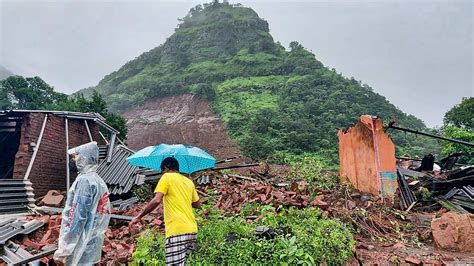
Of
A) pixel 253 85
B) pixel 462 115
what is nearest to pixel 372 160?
pixel 462 115

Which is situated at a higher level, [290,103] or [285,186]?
[290,103]

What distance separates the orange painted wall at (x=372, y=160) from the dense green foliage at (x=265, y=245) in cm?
338

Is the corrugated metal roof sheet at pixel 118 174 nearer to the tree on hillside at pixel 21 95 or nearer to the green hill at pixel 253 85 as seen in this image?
Result: the green hill at pixel 253 85

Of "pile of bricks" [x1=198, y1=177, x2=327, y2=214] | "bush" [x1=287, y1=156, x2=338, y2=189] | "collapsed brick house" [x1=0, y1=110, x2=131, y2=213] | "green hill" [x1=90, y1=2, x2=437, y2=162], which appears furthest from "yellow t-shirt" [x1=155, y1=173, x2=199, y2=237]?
Answer: "green hill" [x1=90, y1=2, x2=437, y2=162]

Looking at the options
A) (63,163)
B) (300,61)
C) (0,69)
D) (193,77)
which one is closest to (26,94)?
(63,163)

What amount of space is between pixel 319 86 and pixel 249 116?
9657 mm

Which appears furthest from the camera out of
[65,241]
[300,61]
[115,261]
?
[300,61]

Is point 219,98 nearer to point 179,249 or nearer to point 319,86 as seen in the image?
point 319,86

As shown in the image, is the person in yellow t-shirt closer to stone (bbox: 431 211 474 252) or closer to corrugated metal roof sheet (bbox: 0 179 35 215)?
stone (bbox: 431 211 474 252)

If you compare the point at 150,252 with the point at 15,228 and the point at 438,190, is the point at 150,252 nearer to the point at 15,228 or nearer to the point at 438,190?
the point at 15,228

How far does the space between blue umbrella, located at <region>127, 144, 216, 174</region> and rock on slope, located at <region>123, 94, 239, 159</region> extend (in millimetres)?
18895

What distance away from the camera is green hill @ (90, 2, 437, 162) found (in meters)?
26.5

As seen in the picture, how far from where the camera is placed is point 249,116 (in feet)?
101

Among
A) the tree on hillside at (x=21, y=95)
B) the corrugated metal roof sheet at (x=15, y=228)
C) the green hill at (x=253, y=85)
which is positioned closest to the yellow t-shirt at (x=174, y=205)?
the corrugated metal roof sheet at (x=15, y=228)
